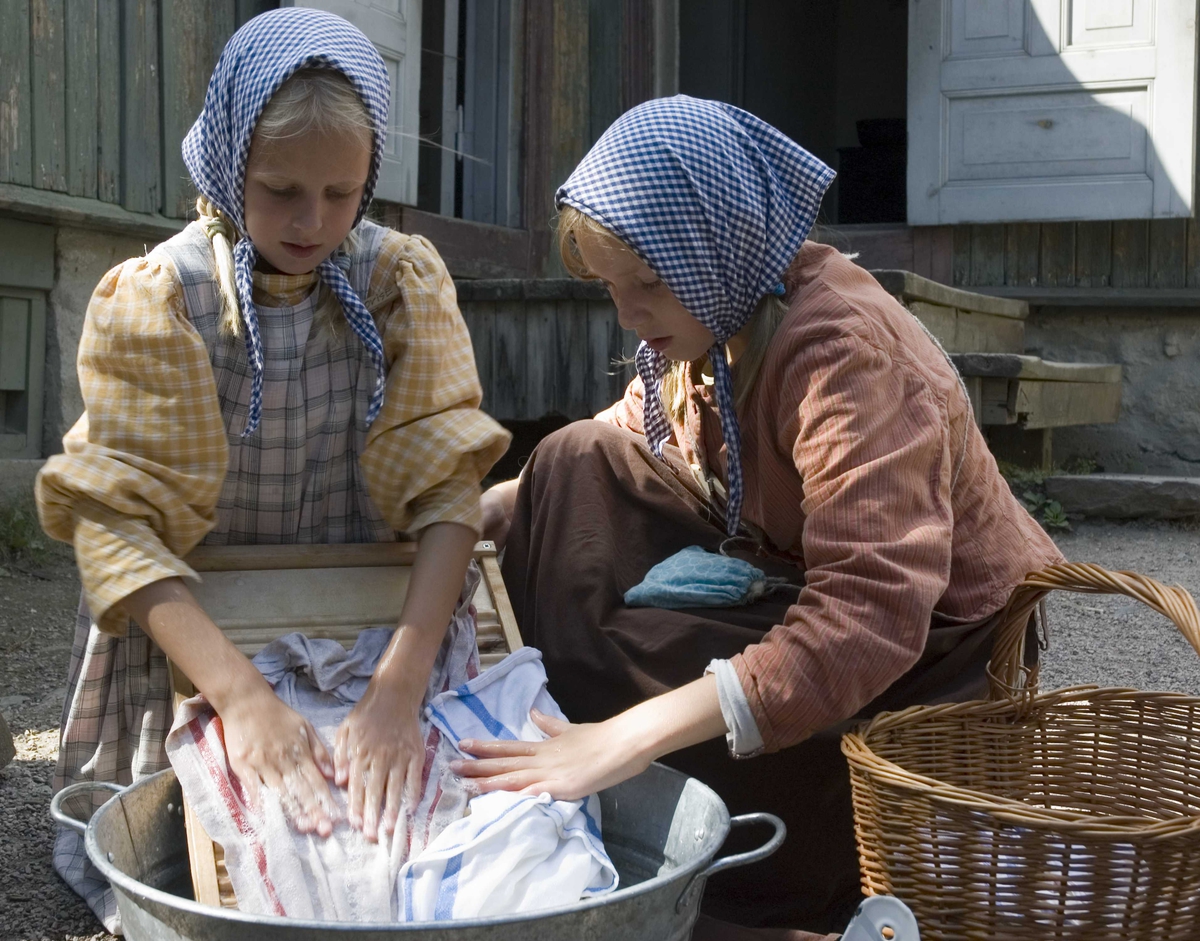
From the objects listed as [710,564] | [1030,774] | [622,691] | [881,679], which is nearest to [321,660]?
[622,691]

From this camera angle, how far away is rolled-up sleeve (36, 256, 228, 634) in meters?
1.71

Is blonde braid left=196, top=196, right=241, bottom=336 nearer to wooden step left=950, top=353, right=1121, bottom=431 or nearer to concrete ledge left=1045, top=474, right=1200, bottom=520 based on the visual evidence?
wooden step left=950, top=353, right=1121, bottom=431

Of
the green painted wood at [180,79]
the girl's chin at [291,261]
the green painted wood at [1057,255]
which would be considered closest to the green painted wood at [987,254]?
the green painted wood at [1057,255]

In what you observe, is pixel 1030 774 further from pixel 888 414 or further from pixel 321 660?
pixel 321 660

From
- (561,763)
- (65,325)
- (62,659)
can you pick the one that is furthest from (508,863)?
(65,325)

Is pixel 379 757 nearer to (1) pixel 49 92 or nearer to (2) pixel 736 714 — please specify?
(2) pixel 736 714

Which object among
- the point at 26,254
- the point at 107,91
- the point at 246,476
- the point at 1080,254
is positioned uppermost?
the point at 107,91

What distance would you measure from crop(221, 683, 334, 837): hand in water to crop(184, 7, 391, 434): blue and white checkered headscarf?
44 cm

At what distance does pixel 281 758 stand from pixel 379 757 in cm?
12

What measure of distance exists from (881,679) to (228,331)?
1.04 meters

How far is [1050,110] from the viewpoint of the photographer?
5418 millimetres

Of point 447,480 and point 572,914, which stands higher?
point 447,480

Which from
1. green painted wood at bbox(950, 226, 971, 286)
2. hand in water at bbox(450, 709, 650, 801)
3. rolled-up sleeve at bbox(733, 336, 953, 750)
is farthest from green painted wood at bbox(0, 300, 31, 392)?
green painted wood at bbox(950, 226, 971, 286)

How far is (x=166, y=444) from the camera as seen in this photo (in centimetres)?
176
